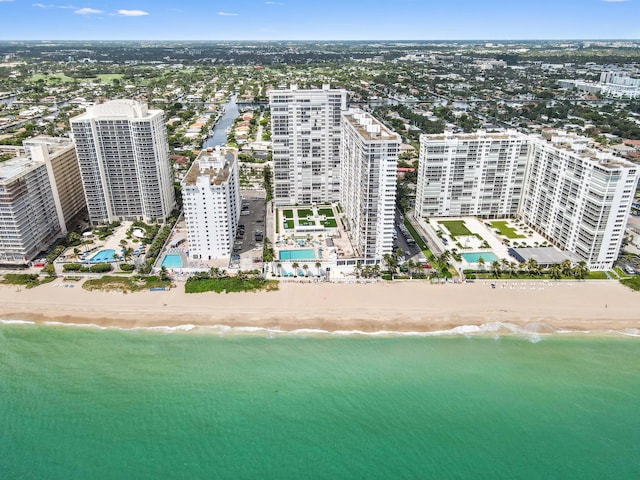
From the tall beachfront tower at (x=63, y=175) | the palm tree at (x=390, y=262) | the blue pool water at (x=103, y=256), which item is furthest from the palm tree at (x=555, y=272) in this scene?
the tall beachfront tower at (x=63, y=175)

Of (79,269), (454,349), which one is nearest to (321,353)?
(454,349)

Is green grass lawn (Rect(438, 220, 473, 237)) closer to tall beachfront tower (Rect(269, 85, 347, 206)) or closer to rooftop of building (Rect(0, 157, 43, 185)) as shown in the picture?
tall beachfront tower (Rect(269, 85, 347, 206))

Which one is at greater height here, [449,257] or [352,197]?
[352,197]

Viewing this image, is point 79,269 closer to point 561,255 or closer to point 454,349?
point 454,349

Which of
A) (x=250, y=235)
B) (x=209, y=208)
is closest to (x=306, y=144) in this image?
(x=250, y=235)

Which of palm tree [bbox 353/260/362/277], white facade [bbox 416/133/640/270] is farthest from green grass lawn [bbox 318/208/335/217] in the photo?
palm tree [bbox 353/260/362/277]

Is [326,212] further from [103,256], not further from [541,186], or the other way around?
[103,256]

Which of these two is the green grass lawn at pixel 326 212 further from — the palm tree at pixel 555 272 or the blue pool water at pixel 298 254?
the palm tree at pixel 555 272
